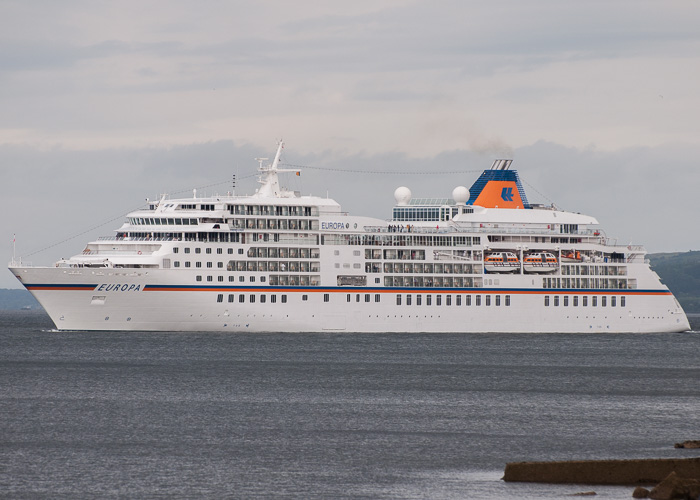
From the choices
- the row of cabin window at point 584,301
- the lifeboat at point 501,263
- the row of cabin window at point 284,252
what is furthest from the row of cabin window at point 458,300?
the row of cabin window at point 284,252

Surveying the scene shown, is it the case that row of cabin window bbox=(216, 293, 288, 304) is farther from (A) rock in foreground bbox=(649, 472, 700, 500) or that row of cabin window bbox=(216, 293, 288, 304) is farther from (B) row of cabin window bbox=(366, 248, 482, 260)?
(A) rock in foreground bbox=(649, 472, 700, 500)

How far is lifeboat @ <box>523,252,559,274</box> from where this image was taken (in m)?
88.0

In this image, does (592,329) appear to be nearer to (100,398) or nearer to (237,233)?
(237,233)

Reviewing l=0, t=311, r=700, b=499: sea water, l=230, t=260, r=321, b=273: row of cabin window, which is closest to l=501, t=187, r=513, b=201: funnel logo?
l=230, t=260, r=321, b=273: row of cabin window

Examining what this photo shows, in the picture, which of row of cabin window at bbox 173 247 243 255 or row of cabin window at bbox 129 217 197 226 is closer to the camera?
row of cabin window at bbox 173 247 243 255

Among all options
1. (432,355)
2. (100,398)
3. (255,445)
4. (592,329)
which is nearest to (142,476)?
(255,445)

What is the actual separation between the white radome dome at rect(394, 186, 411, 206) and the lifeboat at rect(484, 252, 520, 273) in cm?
876

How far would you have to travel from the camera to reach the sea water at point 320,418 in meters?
30.0

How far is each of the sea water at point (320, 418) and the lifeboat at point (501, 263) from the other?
14351 millimetres

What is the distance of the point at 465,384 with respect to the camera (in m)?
53.2

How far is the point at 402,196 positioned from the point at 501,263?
10314 millimetres

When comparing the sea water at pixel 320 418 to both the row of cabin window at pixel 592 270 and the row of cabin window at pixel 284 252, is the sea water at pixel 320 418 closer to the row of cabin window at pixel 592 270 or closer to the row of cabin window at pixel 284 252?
the row of cabin window at pixel 284 252

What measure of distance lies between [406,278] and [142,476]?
55130 mm

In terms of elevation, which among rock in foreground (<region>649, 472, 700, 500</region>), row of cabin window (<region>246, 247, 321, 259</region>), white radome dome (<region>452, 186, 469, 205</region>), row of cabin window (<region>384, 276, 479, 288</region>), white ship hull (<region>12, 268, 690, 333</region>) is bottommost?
rock in foreground (<region>649, 472, 700, 500</region>)
